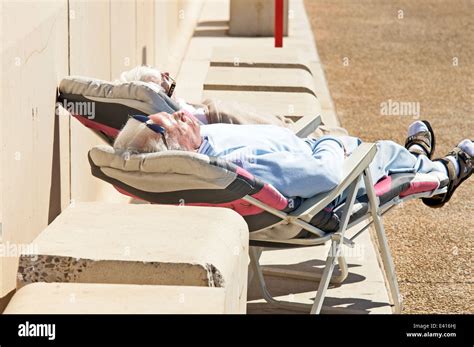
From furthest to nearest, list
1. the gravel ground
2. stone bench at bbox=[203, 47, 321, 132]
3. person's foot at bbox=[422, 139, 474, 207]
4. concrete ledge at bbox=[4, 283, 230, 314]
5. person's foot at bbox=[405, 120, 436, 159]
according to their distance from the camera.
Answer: stone bench at bbox=[203, 47, 321, 132]
person's foot at bbox=[405, 120, 436, 159]
the gravel ground
person's foot at bbox=[422, 139, 474, 207]
concrete ledge at bbox=[4, 283, 230, 314]

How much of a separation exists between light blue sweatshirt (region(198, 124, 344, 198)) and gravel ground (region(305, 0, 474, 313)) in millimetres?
1009

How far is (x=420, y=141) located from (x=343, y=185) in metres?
1.70

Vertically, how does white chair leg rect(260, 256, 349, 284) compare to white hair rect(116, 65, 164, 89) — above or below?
A: below

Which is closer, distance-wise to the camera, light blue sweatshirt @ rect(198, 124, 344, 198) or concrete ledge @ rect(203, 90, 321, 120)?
light blue sweatshirt @ rect(198, 124, 344, 198)

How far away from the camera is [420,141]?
662cm

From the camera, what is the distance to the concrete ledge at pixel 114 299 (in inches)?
146

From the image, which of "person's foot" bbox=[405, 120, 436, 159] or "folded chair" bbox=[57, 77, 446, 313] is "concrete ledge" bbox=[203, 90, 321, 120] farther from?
"folded chair" bbox=[57, 77, 446, 313]

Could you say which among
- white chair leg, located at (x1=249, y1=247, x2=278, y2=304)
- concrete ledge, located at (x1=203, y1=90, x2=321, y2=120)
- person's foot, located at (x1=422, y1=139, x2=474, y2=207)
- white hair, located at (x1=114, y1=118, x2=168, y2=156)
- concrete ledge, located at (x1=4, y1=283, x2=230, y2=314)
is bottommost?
white chair leg, located at (x1=249, y1=247, x2=278, y2=304)

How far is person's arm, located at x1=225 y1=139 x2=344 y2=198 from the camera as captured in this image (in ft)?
16.3

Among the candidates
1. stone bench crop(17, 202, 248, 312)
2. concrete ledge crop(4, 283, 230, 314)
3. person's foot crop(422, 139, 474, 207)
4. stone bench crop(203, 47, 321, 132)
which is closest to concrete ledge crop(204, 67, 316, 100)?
stone bench crop(203, 47, 321, 132)

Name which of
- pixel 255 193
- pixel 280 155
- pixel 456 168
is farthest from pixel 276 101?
pixel 255 193

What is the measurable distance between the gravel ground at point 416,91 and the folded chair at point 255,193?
2.38 ft

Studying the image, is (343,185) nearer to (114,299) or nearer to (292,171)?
(292,171)

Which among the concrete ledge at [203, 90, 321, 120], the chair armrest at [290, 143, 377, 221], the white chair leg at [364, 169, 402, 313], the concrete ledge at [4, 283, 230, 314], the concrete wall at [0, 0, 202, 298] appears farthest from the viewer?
the concrete ledge at [203, 90, 321, 120]
